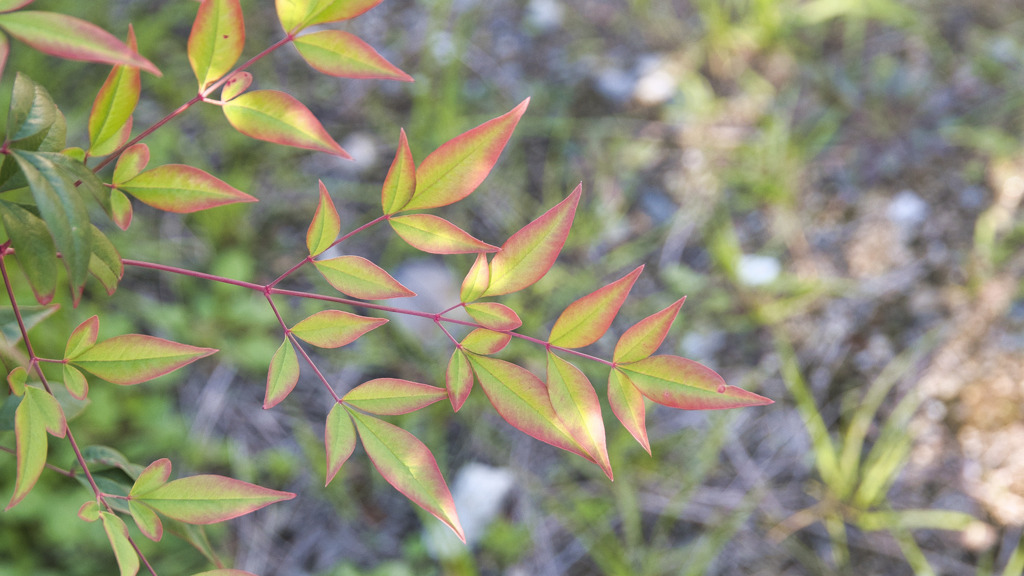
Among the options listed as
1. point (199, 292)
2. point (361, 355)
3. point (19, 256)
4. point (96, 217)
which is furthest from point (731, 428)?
point (96, 217)

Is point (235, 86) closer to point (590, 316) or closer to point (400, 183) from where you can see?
point (400, 183)

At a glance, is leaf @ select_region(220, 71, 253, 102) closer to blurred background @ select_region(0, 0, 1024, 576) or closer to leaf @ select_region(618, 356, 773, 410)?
leaf @ select_region(618, 356, 773, 410)

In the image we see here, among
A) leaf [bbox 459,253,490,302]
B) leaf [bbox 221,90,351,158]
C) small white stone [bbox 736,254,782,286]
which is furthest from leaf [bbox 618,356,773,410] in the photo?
small white stone [bbox 736,254,782,286]

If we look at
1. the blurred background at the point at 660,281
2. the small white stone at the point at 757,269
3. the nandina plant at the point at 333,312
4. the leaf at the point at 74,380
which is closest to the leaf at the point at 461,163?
the nandina plant at the point at 333,312

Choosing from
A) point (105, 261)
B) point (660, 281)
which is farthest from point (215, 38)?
point (660, 281)

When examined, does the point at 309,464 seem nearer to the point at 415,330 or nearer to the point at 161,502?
the point at 415,330

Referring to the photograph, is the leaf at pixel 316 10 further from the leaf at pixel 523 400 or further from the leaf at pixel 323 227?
the leaf at pixel 523 400
